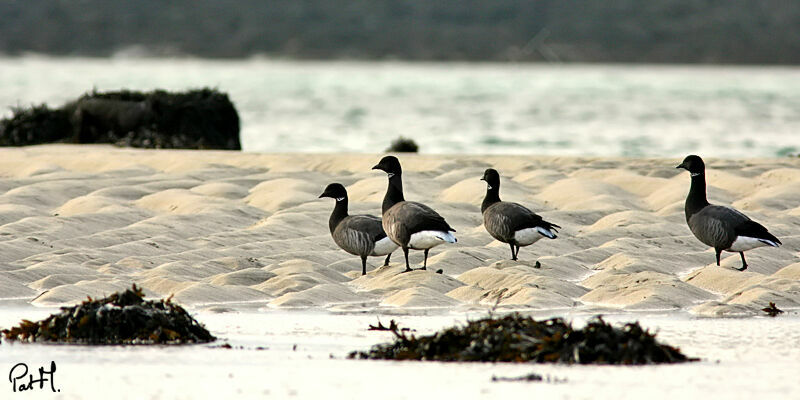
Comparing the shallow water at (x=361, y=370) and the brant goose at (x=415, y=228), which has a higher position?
the brant goose at (x=415, y=228)

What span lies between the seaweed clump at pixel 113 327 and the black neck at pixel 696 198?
5.24 m

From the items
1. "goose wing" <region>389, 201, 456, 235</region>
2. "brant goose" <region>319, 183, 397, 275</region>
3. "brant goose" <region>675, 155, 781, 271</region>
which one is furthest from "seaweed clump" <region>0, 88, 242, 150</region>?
"brant goose" <region>675, 155, 781, 271</region>

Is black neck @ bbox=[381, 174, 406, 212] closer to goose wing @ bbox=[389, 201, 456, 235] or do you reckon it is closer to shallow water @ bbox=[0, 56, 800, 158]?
goose wing @ bbox=[389, 201, 456, 235]

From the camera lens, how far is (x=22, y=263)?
11062 mm

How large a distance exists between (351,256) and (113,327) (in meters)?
3.95

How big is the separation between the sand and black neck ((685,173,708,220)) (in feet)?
1.53

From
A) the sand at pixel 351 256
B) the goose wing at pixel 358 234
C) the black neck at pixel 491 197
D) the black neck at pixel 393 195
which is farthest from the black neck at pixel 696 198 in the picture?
the goose wing at pixel 358 234

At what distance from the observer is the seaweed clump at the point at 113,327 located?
8.38 meters

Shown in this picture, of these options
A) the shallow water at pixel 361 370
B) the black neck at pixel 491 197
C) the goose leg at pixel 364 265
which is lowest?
the shallow water at pixel 361 370

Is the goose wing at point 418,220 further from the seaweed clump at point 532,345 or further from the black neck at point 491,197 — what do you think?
the seaweed clump at point 532,345

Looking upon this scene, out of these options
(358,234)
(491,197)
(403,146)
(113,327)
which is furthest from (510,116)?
Answer: (113,327)

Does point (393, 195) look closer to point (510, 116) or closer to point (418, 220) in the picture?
point (418, 220)

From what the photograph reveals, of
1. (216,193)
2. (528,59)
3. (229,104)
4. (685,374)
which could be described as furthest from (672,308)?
(528,59)

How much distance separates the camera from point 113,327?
27.6 feet
